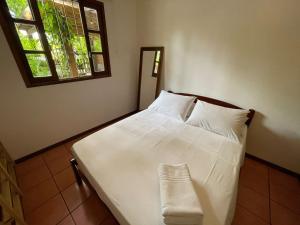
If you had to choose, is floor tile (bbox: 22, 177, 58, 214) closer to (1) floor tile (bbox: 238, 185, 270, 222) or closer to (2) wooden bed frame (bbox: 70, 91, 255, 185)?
(2) wooden bed frame (bbox: 70, 91, 255, 185)

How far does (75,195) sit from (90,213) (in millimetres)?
286

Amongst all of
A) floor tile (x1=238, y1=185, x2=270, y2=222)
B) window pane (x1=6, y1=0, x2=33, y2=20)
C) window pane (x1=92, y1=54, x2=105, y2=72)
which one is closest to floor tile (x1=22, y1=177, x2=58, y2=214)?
window pane (x1=92, y1=54, x2=105, y2=72)

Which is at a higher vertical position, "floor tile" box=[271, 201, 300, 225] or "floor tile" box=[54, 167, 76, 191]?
"floor tile" box=[271, 201, 300, 225]

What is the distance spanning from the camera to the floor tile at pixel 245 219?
1.24 meters

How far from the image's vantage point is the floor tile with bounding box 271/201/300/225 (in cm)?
126

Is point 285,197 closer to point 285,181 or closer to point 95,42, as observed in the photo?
point 285,181

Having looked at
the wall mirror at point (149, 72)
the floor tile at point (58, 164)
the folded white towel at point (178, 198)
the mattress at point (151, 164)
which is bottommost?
the floor tile at point (58, 164)

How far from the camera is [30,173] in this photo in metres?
1.71

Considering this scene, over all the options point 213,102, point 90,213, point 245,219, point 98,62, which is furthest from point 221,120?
point 98,62

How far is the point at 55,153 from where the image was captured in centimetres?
204

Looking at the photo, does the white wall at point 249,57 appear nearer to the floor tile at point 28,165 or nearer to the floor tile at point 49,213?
the floor tile at point 49,213

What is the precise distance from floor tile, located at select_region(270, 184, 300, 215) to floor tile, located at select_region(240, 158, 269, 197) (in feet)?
0.21

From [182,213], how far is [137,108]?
2.68 m

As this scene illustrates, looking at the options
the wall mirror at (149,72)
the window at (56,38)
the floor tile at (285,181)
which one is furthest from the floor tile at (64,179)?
the floor tile at (285,181)
